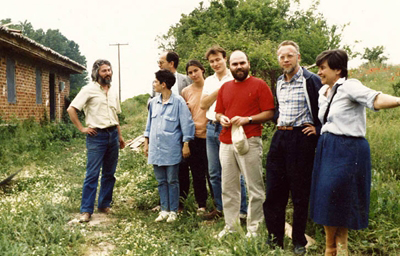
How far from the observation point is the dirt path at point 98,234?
3.81 meters

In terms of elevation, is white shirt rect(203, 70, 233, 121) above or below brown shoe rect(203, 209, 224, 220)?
above

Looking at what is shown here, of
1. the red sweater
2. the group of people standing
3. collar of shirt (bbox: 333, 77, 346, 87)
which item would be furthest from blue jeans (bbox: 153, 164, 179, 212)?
collar of shirt (bbox: 333, 77, 346, 87)

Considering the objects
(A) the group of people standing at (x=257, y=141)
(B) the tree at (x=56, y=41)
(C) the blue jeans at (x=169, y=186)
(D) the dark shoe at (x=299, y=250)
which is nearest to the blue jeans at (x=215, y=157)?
(A) the group of people standing at (x=257, y=141)

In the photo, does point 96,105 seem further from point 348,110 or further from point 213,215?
point 348,110

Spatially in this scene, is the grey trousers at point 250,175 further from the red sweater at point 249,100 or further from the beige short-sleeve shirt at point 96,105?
the beige short-sleeve shirt at point 96,105

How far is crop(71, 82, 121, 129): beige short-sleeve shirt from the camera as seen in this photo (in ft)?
15.9

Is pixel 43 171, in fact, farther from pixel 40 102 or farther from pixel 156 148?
Answer: pixel 40 102

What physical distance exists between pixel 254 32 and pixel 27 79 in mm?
10023

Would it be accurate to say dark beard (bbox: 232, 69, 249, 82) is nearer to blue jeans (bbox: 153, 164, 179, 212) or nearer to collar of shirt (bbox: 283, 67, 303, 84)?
collar of shirt (bbox: 283, 67, 303, 84)

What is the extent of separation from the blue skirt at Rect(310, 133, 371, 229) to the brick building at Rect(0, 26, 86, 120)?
9.23 m

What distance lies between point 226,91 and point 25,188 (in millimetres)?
4442

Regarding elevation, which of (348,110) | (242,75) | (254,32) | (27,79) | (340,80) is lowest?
(348,110)

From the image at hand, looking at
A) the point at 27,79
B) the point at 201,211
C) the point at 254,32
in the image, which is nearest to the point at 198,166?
the point at 201,211

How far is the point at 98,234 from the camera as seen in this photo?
4.27 meters
